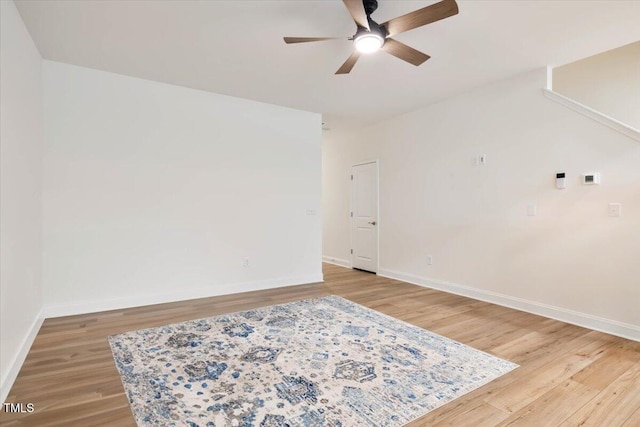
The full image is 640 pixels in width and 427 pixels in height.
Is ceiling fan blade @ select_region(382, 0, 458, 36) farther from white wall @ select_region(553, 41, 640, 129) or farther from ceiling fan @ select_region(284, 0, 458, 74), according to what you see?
white wall @ select_region(553, 41, 640, 129)

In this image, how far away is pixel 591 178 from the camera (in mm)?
3318

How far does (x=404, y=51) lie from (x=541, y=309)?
3.25m

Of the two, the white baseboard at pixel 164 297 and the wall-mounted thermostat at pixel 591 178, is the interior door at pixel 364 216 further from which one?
the wall-mounted thermostat at pixel 591 178

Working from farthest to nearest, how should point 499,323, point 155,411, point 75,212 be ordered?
point 75,212, point 499,323, point 155,411

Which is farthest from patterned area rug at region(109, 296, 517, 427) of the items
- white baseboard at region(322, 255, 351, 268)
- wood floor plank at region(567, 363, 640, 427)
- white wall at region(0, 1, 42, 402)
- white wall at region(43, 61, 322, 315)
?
white baseboard at region(322, 255, 351, 268)

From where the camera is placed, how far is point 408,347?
9.25 ft

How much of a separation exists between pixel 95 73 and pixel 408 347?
4.52m

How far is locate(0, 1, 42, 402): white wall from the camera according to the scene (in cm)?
223

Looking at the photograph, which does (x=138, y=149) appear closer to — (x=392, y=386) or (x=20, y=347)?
(x=20, y=347)

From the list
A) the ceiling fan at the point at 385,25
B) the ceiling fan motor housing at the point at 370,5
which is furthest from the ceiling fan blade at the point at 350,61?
the ceiling fan motor housing at the point at 370,5

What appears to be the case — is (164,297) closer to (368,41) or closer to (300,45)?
(300,45)

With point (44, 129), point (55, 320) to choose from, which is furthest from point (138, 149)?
point (55, 320)

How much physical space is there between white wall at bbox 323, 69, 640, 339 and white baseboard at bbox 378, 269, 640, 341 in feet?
0.04

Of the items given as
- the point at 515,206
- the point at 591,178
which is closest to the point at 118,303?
the point at 515,206
